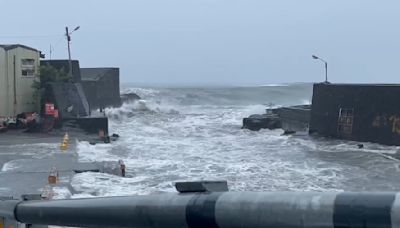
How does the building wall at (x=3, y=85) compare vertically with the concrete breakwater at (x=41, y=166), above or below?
above

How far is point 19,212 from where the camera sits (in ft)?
7.10

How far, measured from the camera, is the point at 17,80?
93.4 ft

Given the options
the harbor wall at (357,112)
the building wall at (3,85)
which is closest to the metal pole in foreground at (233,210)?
the harbor wall at (357,112)

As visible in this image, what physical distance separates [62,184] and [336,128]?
17598 mm

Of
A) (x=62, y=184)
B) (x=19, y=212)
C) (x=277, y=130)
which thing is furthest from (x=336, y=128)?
(x=19, y=212)

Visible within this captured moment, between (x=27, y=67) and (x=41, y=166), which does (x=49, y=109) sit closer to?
(x=27, y=67)

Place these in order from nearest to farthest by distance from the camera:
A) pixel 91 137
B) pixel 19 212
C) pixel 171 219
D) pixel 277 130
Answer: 1. pixel 171 219
2. pixel 19 212
3. pixel 91 137
4. pixel 277 130

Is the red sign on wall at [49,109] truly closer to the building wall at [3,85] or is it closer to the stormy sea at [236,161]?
the building wall at [3,85]

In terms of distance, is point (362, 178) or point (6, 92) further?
point (6, 92)

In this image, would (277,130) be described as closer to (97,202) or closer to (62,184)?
(62,184)

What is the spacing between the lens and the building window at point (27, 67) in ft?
95.5

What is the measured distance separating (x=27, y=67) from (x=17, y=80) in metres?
1.08

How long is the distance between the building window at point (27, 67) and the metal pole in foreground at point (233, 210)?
1110 inches

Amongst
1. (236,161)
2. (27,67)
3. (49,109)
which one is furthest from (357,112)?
(27,67)
